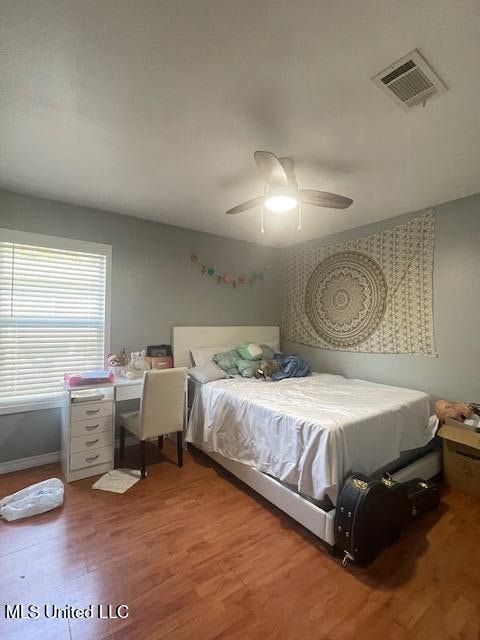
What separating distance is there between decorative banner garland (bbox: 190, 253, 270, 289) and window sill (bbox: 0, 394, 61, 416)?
2.08 metres

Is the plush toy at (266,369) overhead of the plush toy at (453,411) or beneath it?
overhead

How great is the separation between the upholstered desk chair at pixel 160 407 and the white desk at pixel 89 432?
0.80 feet

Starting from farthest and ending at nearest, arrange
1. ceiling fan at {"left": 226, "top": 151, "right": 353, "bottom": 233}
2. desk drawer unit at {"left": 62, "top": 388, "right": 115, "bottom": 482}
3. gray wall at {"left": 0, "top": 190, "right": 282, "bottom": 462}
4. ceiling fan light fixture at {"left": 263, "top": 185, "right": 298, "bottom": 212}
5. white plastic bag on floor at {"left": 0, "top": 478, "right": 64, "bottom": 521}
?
gray wall at {"left": 0, "top": 190, "right": 282, "bottom": 462} → desk drawer unit at {"left": 62, "top": 388, "right": 115, "bottom": 482} → white plastic bag on floor at {"left": 0, "top": 478, "right": 64, "bottom": 521} → ceiling fan light fixture at {"left": 263, "top": 185, "right": 298, "bottom": 212} → ceiling fan at {"left": 226, "top": 151, "right": 353, "bottom": 233}

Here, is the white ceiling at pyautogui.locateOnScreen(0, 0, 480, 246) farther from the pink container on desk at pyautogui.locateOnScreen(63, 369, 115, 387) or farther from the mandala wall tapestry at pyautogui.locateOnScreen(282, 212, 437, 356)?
the pink container on desk at pyautogui.locateOnScreen(63, 369, 115, 387)

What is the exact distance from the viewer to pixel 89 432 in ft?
8.31

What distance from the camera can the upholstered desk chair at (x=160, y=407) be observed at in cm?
250

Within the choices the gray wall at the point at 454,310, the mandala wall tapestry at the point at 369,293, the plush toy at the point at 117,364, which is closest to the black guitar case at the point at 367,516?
the gray wall at the point at 454,310

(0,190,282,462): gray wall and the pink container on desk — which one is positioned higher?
(0,190,282,462): gray wall

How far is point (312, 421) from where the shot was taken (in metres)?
1.90

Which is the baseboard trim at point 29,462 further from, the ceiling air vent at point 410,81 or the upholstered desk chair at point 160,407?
the ceiling air vent at point 410,81

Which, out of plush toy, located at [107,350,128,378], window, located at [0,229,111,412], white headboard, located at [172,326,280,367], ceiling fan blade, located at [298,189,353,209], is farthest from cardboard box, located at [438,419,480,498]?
window, located at [0,229,111,412]

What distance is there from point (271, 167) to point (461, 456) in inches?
104

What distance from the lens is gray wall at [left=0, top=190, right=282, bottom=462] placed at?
2695 millimetres

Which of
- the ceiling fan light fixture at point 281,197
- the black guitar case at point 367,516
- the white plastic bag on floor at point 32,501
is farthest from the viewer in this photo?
the white plastic bag on floor at point 32,501
